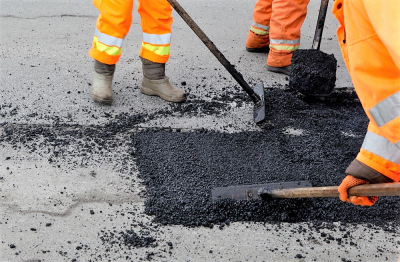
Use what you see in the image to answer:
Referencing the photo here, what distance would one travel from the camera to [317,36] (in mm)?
4086

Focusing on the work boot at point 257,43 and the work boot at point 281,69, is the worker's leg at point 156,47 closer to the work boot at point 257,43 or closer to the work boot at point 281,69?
the work boot at point 281,69

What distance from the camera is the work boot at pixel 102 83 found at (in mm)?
3758

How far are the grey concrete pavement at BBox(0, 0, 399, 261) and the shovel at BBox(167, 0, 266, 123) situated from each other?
0.11m

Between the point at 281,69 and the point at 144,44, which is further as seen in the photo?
the point at 281,69

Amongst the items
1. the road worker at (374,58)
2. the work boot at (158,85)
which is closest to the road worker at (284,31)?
the work boot at (158,85)

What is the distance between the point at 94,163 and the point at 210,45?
1.25 metres

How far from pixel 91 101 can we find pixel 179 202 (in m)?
1.49

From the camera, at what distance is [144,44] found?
3.91m

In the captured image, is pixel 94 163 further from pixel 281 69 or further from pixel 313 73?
pixel 281 69

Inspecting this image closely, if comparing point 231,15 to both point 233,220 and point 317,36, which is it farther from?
point 233,220

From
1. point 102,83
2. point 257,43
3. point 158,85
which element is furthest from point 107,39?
point 257,43

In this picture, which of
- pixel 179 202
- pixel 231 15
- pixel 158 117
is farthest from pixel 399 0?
pixel 231 15

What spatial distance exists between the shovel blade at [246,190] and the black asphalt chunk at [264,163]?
5 centimetres

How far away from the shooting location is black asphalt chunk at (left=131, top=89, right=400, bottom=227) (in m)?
2.71
